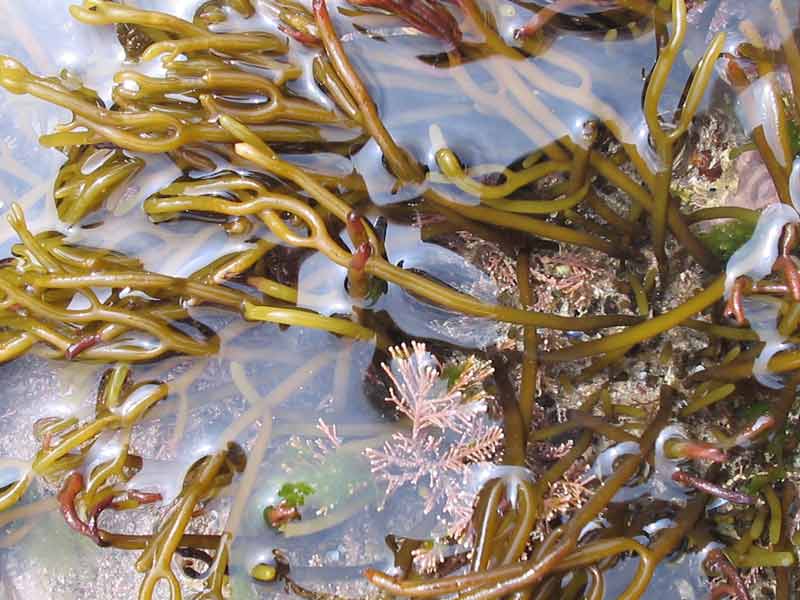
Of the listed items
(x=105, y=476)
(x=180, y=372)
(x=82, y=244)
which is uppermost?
(x=82, y=244)

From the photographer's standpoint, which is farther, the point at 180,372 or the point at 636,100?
the point at 180,372

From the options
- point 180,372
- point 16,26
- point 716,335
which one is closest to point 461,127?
point 716,335

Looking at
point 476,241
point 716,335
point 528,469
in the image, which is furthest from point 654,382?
point 476,241

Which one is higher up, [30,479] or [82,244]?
[82,244]

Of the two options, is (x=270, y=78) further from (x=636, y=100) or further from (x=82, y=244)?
(x=636, y=100)

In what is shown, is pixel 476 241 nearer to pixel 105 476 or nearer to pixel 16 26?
pixel 105 476

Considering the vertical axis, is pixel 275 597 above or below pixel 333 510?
below
